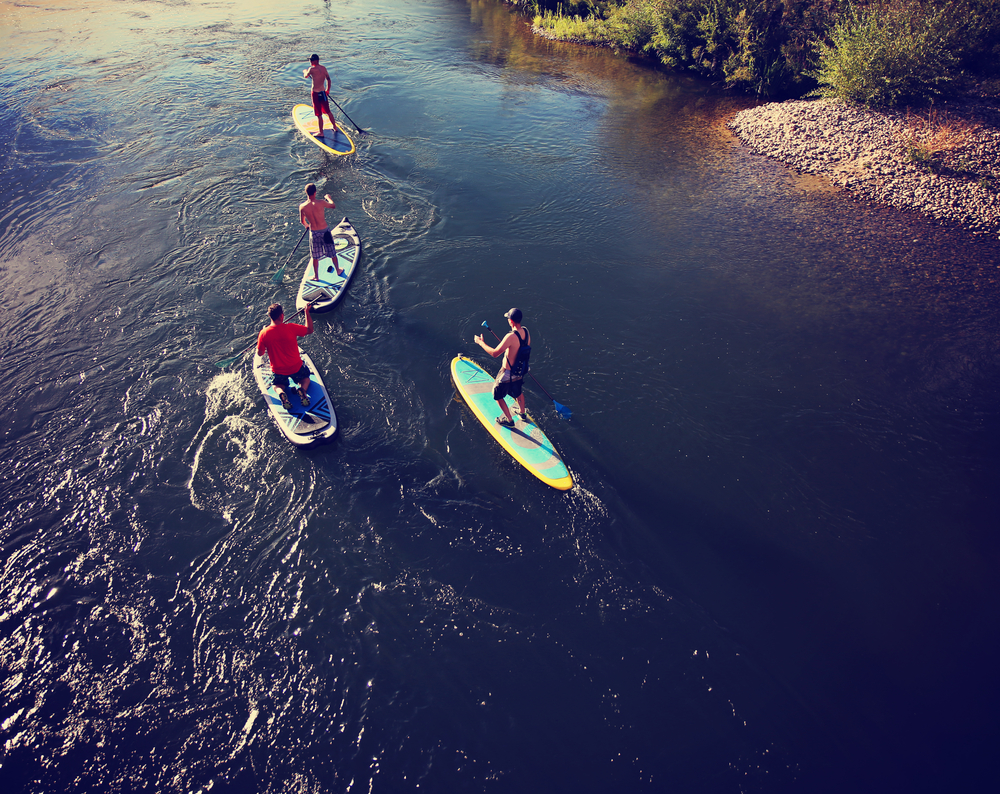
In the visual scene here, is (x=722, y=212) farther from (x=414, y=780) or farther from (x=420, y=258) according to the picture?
(x=414, y=780)

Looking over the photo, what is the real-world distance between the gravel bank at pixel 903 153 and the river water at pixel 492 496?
1.15m

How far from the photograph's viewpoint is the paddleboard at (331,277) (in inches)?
438

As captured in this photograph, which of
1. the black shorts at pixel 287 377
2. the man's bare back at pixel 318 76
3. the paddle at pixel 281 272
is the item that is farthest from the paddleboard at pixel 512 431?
the man's bare back at pixel 318 76

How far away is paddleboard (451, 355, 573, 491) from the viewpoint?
823 centimetres

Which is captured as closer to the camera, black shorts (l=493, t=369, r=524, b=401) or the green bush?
black shorts (l=493, t=369, r=524, b=401)

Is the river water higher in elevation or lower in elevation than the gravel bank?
lower

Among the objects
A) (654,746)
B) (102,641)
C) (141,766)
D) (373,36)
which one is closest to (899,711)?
(654,746)

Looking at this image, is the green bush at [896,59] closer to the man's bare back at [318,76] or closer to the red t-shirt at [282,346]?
the man's bare back at [318,76]

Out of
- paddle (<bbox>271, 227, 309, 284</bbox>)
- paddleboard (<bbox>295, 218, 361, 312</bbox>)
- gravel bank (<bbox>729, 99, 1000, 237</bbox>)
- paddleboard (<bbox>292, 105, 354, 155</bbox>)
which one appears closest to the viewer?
paddleboard (<bbox>295, 218, 361, 312</bbox>)

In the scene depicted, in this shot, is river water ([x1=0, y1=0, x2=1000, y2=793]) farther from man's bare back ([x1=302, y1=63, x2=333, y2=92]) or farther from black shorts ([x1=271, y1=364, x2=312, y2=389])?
man's bare back ([x1=302, y1=63, x2=333, y2=92])

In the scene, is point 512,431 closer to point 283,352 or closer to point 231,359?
point 283,352

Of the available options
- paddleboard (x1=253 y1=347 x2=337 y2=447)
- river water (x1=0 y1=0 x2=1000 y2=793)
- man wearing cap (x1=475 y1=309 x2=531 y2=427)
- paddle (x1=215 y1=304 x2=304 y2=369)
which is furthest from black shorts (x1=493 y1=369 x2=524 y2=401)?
paddle (x1=215 y1=304 x2=304 y2=369)

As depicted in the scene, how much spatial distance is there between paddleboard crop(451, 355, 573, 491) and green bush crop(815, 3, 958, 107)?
19.1m

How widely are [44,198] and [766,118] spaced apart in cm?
2461
